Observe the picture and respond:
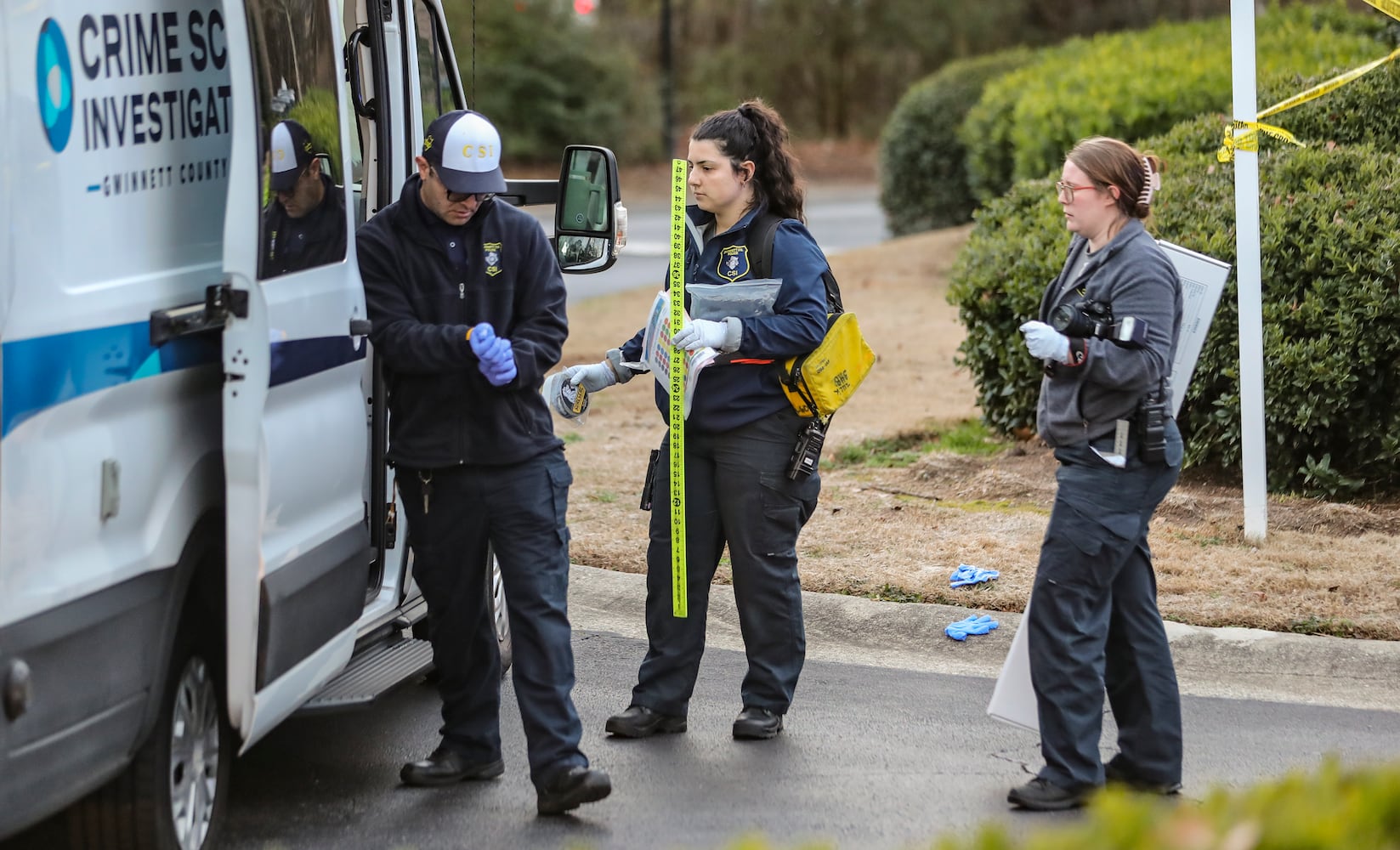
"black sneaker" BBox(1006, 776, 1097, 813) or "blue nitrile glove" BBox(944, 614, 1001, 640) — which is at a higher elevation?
"blue nitrile glove" BBox(944, 614, 1001, 640)

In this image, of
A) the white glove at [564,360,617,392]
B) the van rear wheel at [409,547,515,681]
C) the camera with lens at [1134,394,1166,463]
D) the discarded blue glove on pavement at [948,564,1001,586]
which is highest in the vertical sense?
the white glove at [564,360,617,392]

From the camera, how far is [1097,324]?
4133mm

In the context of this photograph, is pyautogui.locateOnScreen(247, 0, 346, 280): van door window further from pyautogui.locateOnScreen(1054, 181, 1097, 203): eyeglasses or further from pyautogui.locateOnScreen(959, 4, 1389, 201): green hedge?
pyautogui.locateOnScreen(959, 4, 1389, 201): green hedge

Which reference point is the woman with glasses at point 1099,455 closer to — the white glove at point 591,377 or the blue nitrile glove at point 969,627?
the white glove at point 591,377

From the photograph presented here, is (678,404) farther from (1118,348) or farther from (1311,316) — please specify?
(1311,316)

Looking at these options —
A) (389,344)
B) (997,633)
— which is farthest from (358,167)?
(997,633)

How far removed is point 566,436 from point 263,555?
235 inches

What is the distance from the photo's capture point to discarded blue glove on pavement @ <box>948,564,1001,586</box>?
6.20 m

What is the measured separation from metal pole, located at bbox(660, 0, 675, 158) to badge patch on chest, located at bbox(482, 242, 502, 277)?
3565 cm

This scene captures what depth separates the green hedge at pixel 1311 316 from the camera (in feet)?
22.6

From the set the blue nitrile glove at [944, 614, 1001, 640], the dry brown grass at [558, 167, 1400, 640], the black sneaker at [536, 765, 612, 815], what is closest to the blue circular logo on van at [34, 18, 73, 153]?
the black sneaker at [536, 765, 612, 815]

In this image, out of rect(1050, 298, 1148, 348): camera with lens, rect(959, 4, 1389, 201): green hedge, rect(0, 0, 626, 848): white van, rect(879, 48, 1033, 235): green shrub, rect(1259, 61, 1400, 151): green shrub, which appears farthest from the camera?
rect(879, 48, 1033, 235): green shrub

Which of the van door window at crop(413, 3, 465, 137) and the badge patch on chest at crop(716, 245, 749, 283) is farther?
the van door window at crop(413, 3, 465, 137)

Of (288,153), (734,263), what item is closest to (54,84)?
(288,153)
